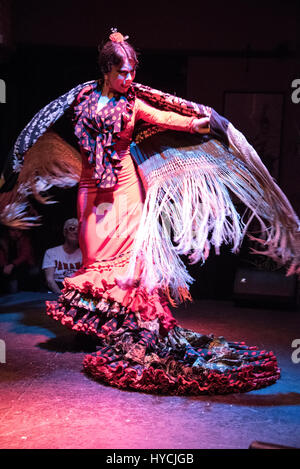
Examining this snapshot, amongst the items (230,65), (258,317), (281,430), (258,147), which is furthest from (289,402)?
(230,65)

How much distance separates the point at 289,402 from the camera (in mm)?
2549

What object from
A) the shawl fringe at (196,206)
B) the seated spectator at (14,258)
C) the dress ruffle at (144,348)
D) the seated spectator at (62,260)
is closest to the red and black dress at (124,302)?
the dress ruffle at (144,348)

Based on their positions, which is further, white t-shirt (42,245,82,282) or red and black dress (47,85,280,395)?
white t-shirt (42,245,82,282)

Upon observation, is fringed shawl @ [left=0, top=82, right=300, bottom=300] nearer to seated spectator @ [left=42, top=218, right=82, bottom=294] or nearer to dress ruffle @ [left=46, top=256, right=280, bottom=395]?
dress ruffle @ [left=46, top=256, right=280, bottom=395]

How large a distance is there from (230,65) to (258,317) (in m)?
2.35

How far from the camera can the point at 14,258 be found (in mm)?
5098

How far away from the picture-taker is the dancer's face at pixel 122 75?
2.96 meters

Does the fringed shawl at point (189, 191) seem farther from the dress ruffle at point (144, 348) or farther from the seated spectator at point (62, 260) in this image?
the seated spectator at point (62, 260)

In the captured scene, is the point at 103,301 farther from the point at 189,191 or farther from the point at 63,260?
the point at 63,260

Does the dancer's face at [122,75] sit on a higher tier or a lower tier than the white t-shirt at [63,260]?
higher

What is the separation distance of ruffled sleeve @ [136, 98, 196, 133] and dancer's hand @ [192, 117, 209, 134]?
0.09 feet

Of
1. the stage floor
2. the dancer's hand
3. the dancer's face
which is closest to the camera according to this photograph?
the stage floor

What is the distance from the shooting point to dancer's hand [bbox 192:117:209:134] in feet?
9.38

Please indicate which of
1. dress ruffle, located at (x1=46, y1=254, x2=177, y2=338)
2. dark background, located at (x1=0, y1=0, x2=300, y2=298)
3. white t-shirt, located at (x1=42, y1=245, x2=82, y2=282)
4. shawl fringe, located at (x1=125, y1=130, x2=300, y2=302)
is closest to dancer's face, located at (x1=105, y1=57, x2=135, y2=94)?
shawl fringe, located at (x1=125, y1=130, x2=300, y2=302)
